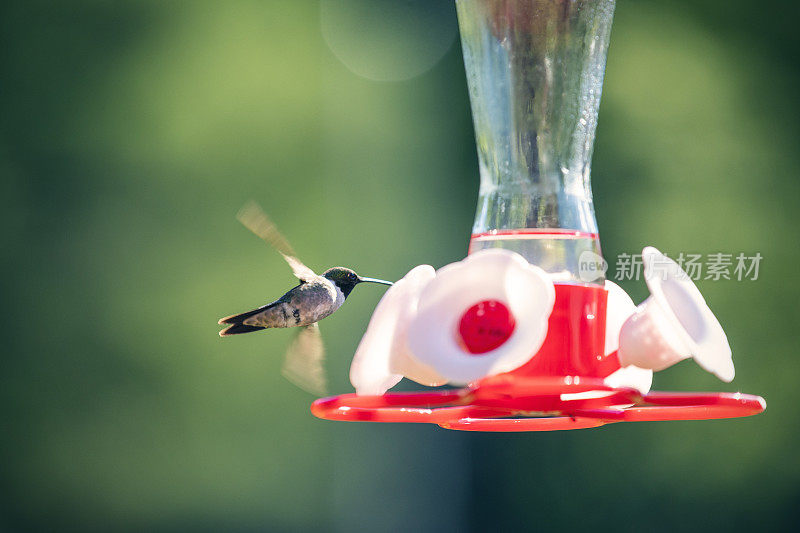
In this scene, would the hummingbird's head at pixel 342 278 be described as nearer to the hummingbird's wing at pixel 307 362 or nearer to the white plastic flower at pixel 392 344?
the hummingbird's wing at pixel 307 362

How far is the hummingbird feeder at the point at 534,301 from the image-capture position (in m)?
1.54

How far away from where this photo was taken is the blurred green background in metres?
6.06

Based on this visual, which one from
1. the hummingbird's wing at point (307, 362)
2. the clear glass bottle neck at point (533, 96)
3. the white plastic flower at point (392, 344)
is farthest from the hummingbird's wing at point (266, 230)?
the clear glass bottle neck at point (533, 96)

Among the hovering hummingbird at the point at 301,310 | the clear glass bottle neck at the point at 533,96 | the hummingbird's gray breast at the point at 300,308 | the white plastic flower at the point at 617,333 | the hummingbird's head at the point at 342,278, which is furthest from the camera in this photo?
the hummingbird's head at the point at 342,278

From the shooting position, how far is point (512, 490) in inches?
256

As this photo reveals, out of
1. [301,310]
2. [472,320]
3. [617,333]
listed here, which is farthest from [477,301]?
[301,310]

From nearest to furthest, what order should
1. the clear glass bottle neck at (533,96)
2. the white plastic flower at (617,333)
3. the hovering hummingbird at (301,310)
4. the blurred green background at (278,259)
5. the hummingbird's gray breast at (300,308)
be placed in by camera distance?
the white plastic flower at (617,333) < the clear glass bottle neck at (533,96) < the hovering hummingbird at (301,310) < the hummingbird's gray breast at (300,308) < the blurred green background at (278,259)

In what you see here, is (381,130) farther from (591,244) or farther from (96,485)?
(591,244)

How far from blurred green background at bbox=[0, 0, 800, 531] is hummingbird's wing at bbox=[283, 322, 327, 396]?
13.0 feet

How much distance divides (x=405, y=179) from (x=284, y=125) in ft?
3.19

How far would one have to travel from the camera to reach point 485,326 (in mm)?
1605

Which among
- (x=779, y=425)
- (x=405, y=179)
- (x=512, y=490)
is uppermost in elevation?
(x=405, y=179)

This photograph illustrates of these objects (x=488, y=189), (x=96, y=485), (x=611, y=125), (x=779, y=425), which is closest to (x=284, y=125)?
(x=611, y=125)

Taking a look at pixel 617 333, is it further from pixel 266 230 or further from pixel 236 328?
pixel 236 328
